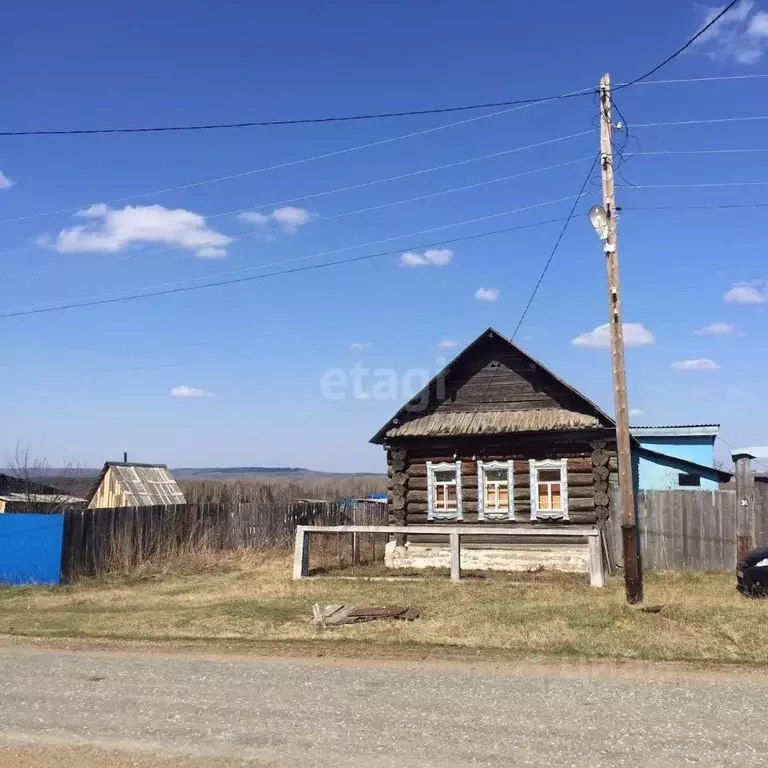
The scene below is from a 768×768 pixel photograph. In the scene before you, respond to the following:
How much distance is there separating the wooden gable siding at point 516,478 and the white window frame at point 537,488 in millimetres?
106

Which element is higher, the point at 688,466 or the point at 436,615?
the point at 688,466

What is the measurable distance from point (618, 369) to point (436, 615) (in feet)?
17.5

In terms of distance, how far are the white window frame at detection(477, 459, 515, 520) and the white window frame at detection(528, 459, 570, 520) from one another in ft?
1.74

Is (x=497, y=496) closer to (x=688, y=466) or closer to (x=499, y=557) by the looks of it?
(x=499, y=557)

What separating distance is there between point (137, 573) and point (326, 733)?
49.1 ft

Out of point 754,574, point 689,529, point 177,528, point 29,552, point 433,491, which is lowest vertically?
point 29,552

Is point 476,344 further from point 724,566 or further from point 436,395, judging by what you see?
point 724,566

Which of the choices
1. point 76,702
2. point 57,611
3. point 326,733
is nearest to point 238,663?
point 76,702

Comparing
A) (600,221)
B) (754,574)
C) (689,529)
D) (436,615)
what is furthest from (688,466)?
(436,615)

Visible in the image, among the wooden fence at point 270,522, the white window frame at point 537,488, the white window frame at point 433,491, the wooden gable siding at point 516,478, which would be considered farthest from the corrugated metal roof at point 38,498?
the white window frame at point 537,488

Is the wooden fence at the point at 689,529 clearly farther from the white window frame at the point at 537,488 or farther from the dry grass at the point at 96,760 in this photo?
the dry grass at the point at 96,760

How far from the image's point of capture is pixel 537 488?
20.0 m

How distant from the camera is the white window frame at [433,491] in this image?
814 inches

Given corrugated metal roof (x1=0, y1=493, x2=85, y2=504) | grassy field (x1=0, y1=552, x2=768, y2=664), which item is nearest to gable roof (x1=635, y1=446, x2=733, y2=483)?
grassy field (x1=0, y1=552, x2=768, y2=664)
